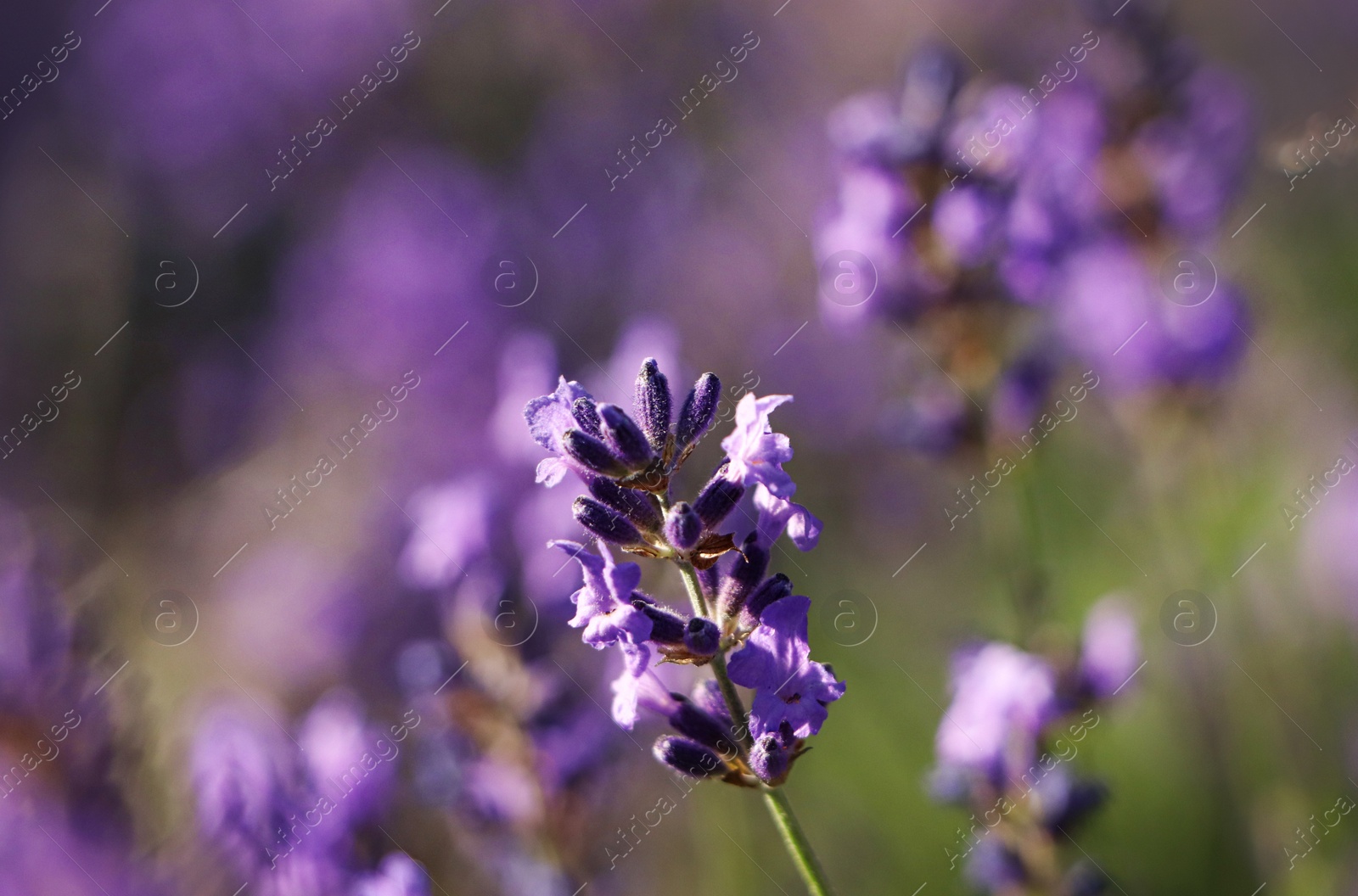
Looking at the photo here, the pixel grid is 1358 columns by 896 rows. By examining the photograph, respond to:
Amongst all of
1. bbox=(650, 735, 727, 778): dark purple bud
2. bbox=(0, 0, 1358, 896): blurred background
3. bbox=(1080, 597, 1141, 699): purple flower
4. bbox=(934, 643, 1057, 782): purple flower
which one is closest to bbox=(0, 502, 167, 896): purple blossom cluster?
bbox=(0, 0, 1358, 896): blurred background

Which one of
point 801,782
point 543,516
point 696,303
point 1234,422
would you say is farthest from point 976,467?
point 696,303

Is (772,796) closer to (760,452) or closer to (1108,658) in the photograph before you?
(760,452)

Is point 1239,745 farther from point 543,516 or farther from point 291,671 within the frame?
point 291,671

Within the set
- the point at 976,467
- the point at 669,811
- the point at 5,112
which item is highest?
the point at 5,112

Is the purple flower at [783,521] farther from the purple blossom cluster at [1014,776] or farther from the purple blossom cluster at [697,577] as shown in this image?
the purple blossom cluster at [1014,776]

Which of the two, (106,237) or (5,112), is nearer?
(106,237)

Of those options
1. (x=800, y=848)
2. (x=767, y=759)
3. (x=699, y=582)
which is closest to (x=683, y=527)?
(x=699, y=582)
